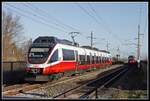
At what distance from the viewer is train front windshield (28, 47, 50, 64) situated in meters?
22.8

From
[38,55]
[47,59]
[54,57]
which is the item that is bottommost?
[47,59]

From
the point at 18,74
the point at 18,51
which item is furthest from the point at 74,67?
the point at 18,51

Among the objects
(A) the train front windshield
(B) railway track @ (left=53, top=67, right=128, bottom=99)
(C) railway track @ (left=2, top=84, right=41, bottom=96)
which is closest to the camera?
(B) railway track @ (left=53, top=67, right=128, bottom=99)

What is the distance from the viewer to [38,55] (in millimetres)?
23078

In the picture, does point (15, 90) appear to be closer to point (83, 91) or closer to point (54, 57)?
point (83, 91)

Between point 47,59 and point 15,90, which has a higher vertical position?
point 47,59

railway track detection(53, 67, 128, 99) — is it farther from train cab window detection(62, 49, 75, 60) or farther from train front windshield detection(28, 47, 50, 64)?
train cab window detection(62, 49, 75, 60)

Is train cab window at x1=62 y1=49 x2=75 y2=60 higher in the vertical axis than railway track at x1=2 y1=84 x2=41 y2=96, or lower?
higher

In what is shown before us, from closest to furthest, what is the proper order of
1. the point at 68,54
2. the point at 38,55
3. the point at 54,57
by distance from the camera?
the point at 38,55 → the point at 54,57 → the point at 68,54

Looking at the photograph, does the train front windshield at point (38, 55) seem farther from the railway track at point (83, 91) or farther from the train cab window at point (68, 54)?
the railway track at point (83, 91)

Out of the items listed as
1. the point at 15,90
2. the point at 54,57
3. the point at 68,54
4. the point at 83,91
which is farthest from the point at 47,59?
the point at 83,91

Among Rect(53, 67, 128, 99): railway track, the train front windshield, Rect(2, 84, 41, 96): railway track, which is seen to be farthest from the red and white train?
Rect(53, 67, 128, 99): railway track

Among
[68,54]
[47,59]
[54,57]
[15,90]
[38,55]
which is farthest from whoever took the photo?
[68,54]

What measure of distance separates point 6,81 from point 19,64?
5.63 metres
